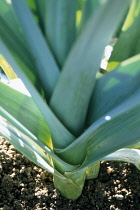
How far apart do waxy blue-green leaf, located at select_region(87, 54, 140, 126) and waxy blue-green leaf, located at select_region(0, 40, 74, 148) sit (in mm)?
52

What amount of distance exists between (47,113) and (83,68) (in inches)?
4.3

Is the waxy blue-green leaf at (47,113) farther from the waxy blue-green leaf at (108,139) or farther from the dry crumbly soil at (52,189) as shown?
the dry crumbly soil at (52,189)

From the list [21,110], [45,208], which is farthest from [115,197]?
[21,110]

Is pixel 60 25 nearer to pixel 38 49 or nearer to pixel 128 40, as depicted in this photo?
pixel 38 49

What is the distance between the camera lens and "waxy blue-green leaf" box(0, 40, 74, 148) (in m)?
0.45

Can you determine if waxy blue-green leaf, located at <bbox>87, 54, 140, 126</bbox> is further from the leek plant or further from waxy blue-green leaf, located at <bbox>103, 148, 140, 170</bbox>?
waxy blue-green leaf, located at <bbox>103, 148, 140, 170</bbox>

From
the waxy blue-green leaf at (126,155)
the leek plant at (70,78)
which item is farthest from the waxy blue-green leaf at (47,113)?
the waxy blue-green leaf at (126,155)

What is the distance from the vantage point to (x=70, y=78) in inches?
18.0

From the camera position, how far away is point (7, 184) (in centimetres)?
79

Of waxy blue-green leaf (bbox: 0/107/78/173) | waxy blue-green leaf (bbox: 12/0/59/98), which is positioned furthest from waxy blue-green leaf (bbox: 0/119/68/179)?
waxy blue-green leaf (bbox: 12/0/59/98)

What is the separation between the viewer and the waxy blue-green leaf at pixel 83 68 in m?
0.34

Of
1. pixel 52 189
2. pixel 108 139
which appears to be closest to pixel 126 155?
pixel 108 139

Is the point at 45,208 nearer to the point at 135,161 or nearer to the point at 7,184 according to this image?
the point at 7,184

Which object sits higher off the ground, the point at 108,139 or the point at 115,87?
the point at 115,87
